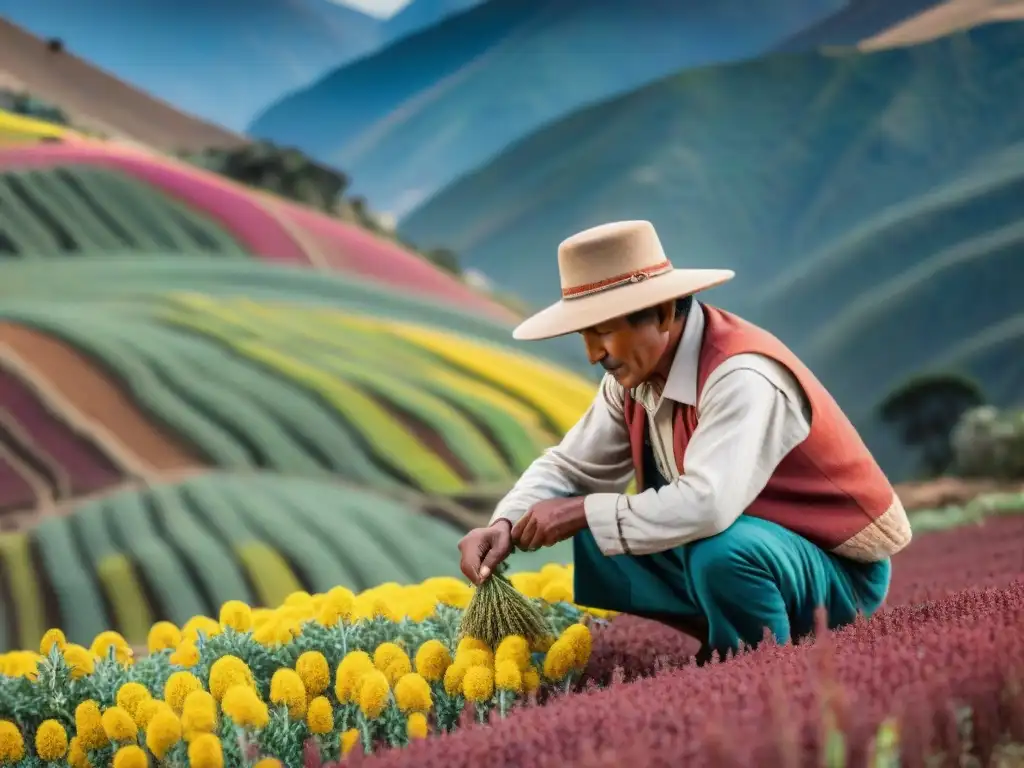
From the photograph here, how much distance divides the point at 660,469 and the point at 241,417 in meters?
4.36

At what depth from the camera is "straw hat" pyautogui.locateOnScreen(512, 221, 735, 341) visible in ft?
8.73

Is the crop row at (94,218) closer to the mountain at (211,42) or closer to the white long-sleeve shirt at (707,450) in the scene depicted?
the mountain at (211,42)

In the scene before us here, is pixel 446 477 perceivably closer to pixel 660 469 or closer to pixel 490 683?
pixel 660 469

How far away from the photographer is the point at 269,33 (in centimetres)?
1881

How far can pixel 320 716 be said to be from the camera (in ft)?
7.73

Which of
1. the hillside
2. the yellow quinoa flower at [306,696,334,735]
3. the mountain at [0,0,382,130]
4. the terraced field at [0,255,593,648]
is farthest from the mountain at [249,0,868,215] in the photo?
the yellow quinoa flower at [306,696,334,735]

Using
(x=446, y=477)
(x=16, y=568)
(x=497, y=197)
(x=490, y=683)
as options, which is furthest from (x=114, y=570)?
(x=497, y=197)

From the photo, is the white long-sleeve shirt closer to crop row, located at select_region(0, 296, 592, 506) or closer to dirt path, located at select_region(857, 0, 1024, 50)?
crop row, located at select_region(0, 296, 592, 506)

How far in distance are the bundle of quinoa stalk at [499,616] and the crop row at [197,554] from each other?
9.25 ft

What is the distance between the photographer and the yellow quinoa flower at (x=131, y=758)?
2207mm

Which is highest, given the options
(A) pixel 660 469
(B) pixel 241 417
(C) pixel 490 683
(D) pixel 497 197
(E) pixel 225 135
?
(E) pixel 225 135

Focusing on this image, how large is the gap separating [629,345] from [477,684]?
77cm

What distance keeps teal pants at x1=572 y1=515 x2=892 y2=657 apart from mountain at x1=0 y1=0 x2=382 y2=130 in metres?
16.4

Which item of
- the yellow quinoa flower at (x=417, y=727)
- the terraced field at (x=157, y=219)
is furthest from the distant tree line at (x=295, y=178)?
the yellow quinoa flower at (x=417, y=727)
